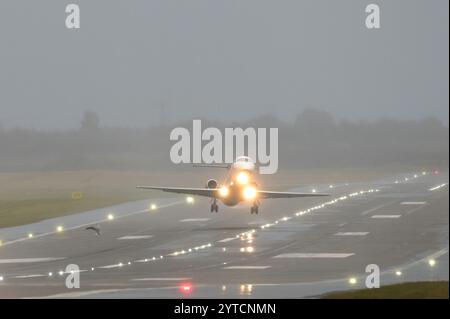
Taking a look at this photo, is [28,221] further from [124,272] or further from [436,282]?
[436,282]

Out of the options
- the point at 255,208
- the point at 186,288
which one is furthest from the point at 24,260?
the point at 255,208

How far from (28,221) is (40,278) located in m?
33.2

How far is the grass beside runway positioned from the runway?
1.32m

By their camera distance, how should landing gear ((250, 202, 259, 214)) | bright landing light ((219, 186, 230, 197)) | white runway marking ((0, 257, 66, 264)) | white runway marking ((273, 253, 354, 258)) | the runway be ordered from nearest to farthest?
the runway, white runway marking ((0, 257, 66, 264)), white runway marking ((273, 253, 354, 258)), bright landing light ((219, 186, 230, 197)), landing gear ((250, 202, 259, 214))

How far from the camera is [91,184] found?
119m

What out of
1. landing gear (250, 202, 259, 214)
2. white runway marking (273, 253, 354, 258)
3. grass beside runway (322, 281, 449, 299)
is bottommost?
grass beside runway (322, 281, 449, 299)

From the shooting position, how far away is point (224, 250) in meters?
67.0

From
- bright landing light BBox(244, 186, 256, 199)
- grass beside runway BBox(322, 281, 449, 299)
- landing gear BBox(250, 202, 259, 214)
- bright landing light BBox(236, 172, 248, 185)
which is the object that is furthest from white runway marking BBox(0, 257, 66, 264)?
landing gear BBox(250, 202, 259, 214)

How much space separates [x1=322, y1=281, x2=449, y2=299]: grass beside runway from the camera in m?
43.8

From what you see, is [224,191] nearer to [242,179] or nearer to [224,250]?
[242,179]

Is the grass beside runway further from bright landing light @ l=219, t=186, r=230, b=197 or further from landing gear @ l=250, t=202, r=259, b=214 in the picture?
landing gear @ l=250, t=202, r=259, b=214
